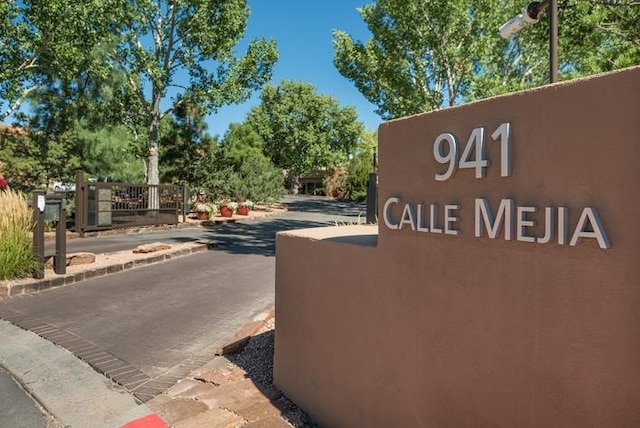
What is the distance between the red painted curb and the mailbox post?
529cm

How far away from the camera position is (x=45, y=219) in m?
7.66

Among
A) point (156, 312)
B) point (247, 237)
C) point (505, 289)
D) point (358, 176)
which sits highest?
point (358, 176)

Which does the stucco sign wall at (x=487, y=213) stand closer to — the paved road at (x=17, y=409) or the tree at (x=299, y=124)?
the paved road at (x=17, y=409)

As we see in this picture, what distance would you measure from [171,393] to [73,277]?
203 inches

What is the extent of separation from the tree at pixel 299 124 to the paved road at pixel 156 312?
35.8 meters

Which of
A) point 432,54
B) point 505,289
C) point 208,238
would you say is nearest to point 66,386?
point 505,289

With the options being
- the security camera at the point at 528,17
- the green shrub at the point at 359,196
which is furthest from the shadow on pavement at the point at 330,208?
the security camera at the point at 528,17

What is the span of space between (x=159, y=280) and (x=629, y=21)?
943 cm

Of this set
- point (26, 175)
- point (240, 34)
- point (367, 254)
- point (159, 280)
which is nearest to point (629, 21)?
point (367, 254)

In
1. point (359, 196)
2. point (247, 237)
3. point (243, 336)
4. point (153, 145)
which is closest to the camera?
point (243, 336)

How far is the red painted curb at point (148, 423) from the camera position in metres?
3.28

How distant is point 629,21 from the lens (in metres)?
7.91

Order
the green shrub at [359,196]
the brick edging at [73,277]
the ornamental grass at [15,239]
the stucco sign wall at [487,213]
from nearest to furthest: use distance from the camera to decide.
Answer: the stucco sign wall at [487,213], the brick edging at [73,277], the ornamental grass at [15,239], the green shrub at [359,196]

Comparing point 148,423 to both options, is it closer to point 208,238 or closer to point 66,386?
point 66,386
